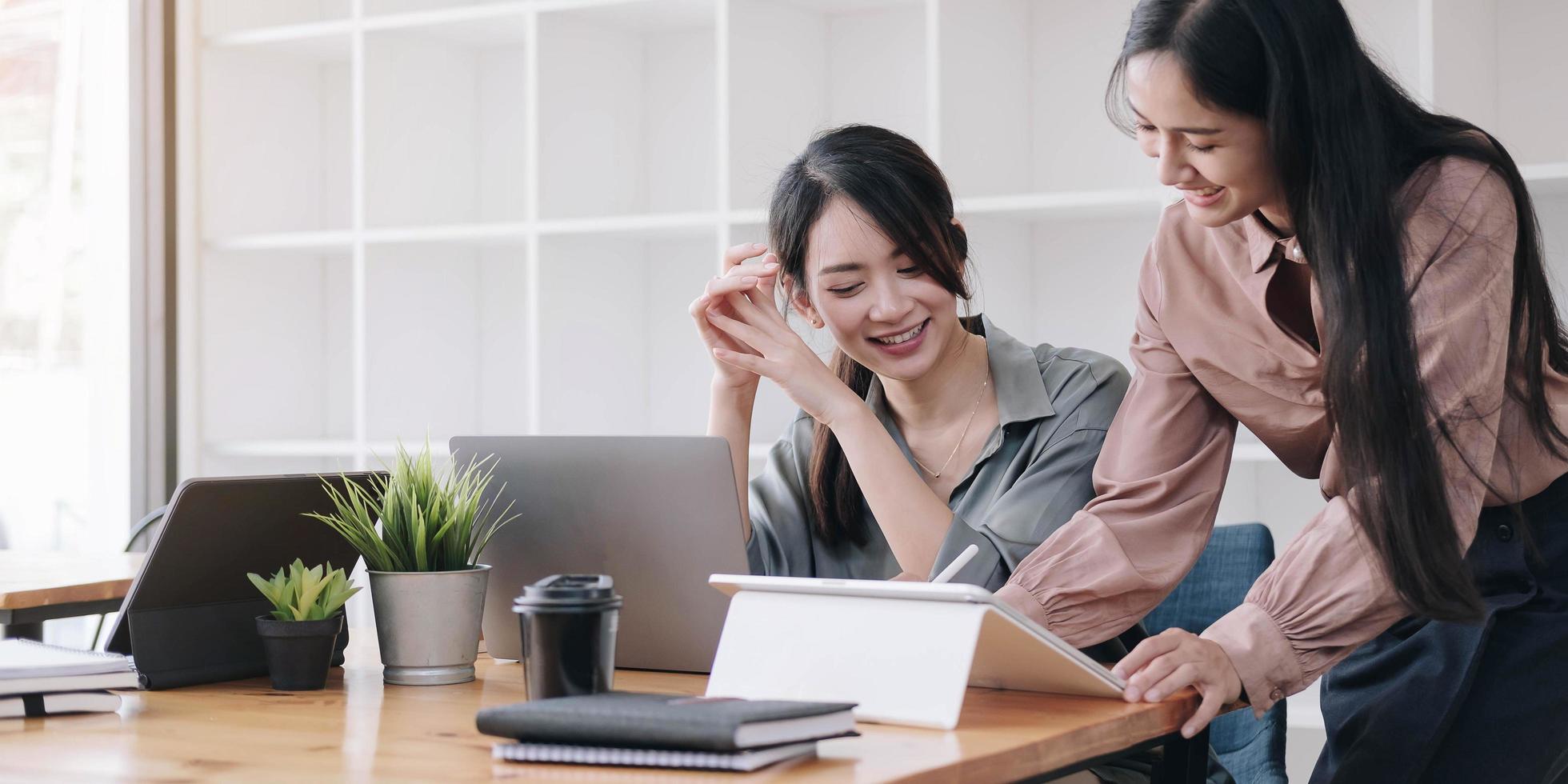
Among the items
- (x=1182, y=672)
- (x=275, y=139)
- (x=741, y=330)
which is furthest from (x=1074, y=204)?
(x=275, y=139)

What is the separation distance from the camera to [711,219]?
297cm

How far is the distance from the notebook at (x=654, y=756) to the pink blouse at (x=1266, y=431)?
1.58 feet

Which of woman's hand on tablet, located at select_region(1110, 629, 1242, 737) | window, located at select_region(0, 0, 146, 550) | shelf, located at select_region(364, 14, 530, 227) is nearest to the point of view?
woman's hand on tablet, located at select_region(1110, 629, 1242, 737)

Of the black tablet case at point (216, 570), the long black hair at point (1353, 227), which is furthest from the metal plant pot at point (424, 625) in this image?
the long black hair at point (1353, 227)

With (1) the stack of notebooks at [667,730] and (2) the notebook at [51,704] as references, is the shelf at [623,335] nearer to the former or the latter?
(2) the notebook at [51,704]

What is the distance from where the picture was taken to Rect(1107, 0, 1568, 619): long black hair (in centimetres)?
123

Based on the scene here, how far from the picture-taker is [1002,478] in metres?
1.79

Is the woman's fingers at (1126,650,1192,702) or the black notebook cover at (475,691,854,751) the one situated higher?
the black notebook cover at (475,691,854,751)

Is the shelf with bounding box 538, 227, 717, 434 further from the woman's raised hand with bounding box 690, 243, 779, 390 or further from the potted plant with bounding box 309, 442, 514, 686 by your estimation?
the potted plant with bounding box 309, 442, 514, 686

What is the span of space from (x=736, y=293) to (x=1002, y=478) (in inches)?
15.4

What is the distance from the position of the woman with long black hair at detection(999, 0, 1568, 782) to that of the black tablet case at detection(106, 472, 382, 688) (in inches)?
27.8

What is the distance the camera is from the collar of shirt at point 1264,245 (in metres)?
1.44

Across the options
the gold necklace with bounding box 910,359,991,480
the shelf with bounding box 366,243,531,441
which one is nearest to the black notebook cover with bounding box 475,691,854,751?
the gold necklace with bounding box 910,359,991,480

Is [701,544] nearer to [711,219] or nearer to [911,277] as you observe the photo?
[911,277]
